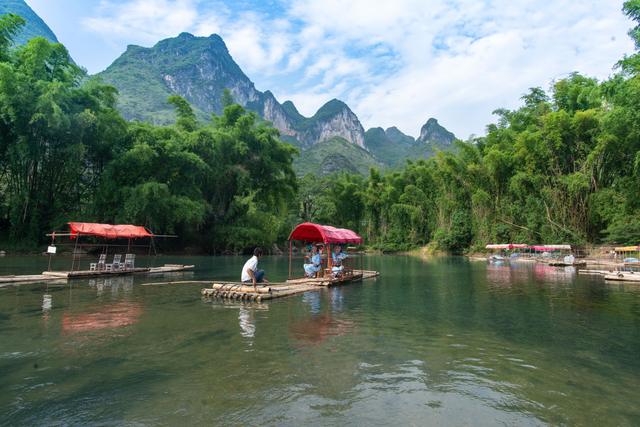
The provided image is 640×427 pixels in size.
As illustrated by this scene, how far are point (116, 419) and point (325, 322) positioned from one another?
611 cm

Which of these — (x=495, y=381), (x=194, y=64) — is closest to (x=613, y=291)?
(x=495, y=381)

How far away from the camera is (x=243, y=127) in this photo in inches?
1770

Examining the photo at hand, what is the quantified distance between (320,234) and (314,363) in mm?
11051

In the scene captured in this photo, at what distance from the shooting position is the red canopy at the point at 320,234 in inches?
689

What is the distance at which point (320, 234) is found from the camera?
17.7m

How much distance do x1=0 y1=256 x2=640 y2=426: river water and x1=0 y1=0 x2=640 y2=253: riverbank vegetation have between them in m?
21.7

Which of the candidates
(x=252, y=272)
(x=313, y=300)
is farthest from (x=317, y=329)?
(x=252, y=272)

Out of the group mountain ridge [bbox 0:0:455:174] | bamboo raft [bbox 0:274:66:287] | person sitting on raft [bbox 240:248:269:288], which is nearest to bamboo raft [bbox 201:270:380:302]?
person sitting on raft [bbox 240:248:269:288]

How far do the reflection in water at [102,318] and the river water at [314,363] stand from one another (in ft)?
0.15

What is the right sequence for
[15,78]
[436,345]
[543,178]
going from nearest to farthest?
1. [436,345]
2. [15,78]
3. [543,178]

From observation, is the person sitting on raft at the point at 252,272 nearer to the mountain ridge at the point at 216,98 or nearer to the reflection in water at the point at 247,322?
the reflection in water at the point at 247,322

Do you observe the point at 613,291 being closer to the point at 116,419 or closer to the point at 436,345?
the point at 436,345

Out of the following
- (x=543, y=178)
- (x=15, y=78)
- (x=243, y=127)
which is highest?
(x=243, y=127)

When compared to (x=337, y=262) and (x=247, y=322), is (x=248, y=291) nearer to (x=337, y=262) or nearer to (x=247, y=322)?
(x=247, y=322)
